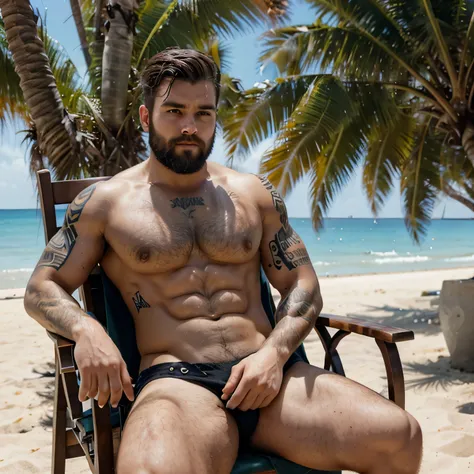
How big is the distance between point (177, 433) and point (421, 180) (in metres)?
8.49

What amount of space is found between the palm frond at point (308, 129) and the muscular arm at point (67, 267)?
5.19m

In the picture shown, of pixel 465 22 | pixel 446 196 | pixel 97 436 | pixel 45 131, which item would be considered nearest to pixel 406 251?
pixel 446 196

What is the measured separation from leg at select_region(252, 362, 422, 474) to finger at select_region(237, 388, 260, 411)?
7 centimetres

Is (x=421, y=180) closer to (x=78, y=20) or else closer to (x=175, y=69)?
(x=78, y=20)

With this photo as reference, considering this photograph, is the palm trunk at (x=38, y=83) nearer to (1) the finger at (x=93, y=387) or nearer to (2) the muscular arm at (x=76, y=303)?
(2) the muscular arm at (x=76, y=303)

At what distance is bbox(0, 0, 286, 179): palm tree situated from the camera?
4625 millimetres

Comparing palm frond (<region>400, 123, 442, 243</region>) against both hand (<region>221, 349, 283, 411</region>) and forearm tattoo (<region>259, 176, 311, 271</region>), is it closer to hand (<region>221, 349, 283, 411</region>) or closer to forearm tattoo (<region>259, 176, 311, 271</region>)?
forearm tattoo (<region>259, 176, 311, 271</region>)

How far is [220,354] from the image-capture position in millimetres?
2199

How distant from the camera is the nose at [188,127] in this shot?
2.34m

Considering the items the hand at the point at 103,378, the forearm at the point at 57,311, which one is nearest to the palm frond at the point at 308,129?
the forearm at the point at 57,311

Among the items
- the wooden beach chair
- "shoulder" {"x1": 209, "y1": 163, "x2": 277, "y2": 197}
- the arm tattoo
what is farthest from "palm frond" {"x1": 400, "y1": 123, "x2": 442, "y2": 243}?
the arm tattoo

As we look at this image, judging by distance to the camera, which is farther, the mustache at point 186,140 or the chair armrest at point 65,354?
the mustache at point 186,140

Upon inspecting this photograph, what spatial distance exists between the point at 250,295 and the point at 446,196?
11872 millimetres

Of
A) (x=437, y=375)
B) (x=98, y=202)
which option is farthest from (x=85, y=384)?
(x=437, y=375)
